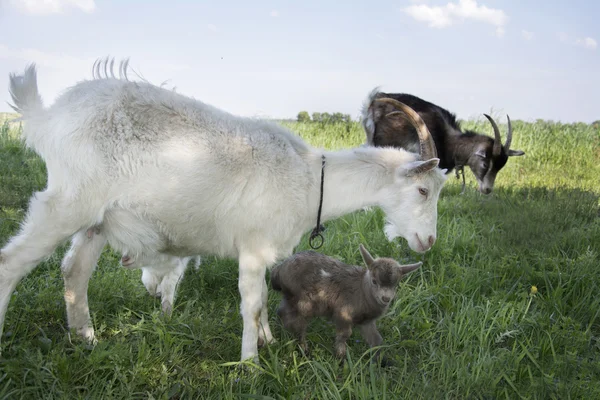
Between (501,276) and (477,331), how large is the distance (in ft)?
3.92

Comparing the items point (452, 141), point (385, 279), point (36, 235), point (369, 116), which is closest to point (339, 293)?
point (385, 279)

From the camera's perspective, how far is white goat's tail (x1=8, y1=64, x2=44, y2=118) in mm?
3393

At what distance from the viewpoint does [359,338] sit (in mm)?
3969

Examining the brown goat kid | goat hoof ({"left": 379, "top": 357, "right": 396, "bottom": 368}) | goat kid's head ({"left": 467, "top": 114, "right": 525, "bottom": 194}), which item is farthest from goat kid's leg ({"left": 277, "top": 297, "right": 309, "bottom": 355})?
goat kid's head ({"left": 467, "top": 114, "right": 525, "bottom": 194})

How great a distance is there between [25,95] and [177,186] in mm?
1130

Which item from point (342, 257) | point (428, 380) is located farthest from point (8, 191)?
point (428, 380)

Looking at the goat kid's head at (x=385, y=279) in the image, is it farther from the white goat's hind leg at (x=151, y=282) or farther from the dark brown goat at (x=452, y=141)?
the dark brown goat at (x=452, y=141)

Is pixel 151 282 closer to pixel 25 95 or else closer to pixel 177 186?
pixel 177 186

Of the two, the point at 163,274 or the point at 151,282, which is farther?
the point at 151,282

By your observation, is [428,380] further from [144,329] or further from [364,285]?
[144,329]

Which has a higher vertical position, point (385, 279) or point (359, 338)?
point (385, 279)

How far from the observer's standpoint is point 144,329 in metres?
3.63

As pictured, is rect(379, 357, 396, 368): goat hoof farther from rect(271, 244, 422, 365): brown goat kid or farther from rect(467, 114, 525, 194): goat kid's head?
rect(467, 114, 525, 194): goat kid's head

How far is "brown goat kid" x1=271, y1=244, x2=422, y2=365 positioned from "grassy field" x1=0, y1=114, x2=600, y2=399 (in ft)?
0.52
